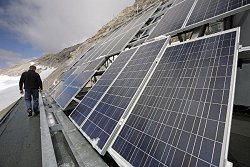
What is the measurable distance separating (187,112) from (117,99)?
2.07 meters

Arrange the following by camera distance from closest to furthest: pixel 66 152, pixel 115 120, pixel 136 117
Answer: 1. pixel 136 117
2. pixel 115 120
3. pixel 66 152

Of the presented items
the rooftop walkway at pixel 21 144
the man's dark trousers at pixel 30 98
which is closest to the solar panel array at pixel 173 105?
the rooftop walkway at pixel 21 144

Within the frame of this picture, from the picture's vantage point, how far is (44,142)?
4.40 meters

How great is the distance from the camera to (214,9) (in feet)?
17.0

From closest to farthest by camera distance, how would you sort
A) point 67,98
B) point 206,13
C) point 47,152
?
1. point 47,152
2. point 206,13
3. point 67,98

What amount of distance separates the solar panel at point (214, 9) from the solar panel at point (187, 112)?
1.21 metres

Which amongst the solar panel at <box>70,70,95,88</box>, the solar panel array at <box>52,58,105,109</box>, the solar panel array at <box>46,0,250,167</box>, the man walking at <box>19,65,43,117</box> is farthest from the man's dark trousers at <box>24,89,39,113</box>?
the solar panel array at <box>46,0,250,167</box>

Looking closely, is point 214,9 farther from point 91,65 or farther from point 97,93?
point 91,65

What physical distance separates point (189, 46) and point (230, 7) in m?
1.63

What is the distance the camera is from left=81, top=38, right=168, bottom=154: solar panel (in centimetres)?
389

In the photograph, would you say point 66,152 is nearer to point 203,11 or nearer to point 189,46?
point 189,46

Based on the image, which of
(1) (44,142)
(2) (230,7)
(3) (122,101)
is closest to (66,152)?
(1) (44,142)

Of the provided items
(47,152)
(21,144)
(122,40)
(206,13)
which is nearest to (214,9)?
(206,13)

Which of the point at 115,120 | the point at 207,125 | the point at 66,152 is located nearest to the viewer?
the point at 207,125
